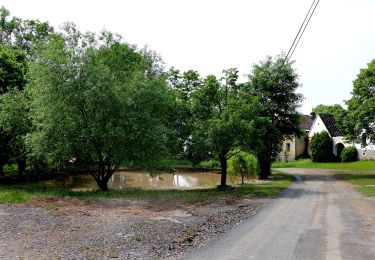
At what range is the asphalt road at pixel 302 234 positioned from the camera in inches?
421

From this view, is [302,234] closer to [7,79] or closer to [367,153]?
[7,79]

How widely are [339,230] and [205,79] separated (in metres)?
17.7

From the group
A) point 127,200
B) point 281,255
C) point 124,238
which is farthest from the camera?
point 127,200

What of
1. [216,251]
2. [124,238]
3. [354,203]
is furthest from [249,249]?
[354,203]

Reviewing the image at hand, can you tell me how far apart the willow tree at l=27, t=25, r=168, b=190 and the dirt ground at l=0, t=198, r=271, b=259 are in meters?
4.00

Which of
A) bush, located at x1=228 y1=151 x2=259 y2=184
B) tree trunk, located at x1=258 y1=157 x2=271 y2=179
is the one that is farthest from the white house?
bush, located at x1=228 y1=151 x2=259 y2=184

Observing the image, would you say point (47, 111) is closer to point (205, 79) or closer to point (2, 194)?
point (2, 194)

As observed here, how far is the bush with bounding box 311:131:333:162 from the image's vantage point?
6047cm

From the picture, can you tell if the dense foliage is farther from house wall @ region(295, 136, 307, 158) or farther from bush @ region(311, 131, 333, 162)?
house wall @ region(295, 136, 307, 158)

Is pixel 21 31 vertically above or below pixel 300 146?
above

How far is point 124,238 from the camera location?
12.7 meters

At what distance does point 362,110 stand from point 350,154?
19.2 m

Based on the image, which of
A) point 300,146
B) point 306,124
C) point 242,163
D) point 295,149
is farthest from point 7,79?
point 306,124

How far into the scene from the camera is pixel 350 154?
57.0 metres
